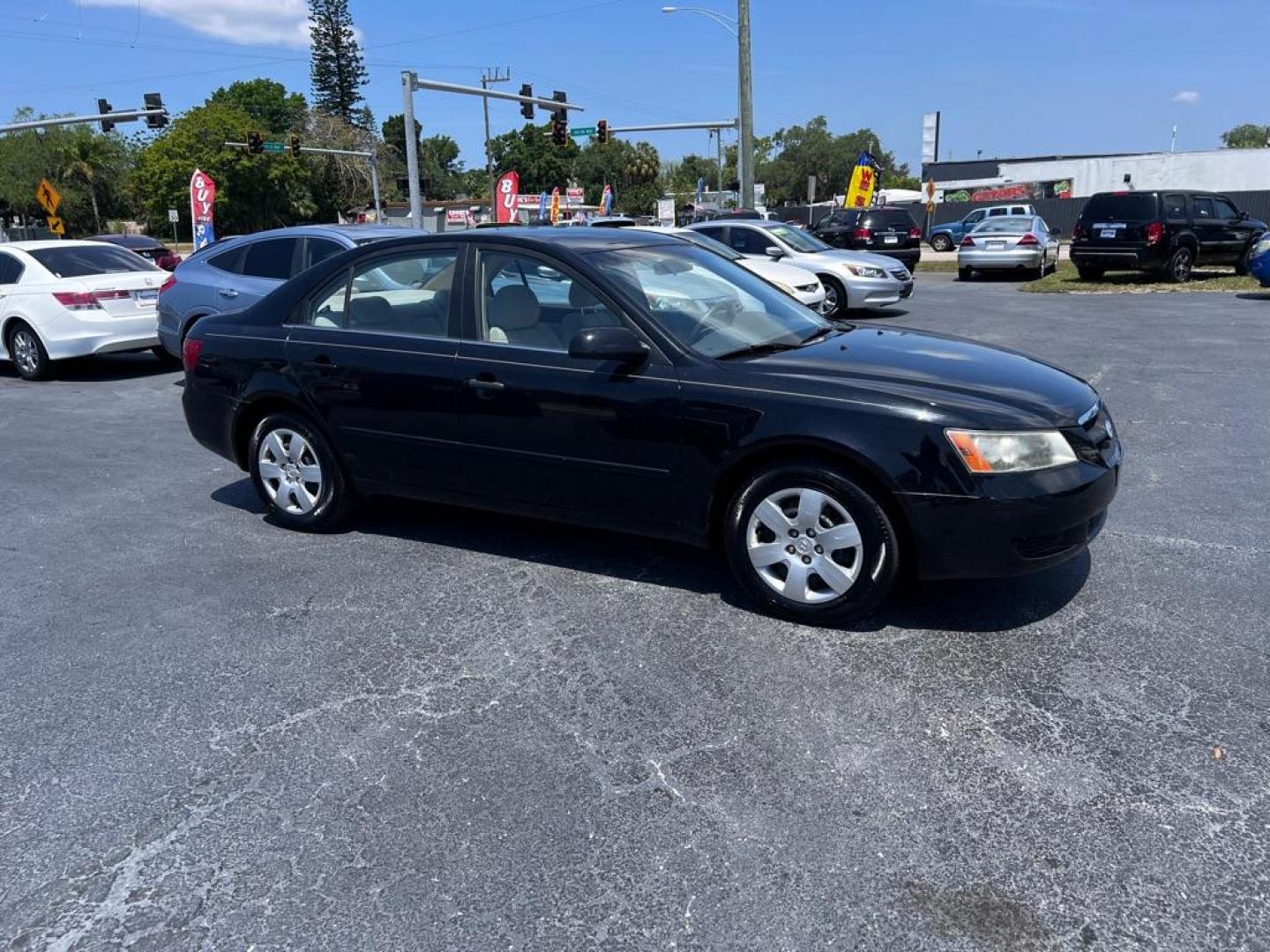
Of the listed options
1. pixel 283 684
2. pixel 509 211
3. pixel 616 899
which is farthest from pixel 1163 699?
pixel 509 211

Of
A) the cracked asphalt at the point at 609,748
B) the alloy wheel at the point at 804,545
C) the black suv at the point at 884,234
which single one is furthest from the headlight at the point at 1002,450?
the black suv at the point at 884,234

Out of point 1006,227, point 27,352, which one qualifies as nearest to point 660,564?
point 27,352

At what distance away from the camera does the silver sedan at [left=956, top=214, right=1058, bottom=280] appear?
69.8ft

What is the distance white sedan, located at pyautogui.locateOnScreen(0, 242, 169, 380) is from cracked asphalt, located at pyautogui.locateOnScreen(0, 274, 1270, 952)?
6431mm

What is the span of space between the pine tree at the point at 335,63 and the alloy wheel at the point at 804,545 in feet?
265

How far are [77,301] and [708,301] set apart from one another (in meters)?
8.85

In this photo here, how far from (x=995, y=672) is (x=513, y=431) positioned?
236cm

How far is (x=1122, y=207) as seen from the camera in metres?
18.6

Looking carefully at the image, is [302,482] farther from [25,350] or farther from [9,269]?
[9,269]

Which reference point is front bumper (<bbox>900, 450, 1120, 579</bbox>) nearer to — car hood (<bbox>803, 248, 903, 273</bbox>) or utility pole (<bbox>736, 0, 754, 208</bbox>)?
car hood (<bbox>803, 248, 903, 273</bbox>)

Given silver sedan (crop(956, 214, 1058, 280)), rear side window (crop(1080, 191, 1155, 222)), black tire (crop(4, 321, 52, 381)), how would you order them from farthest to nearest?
silver sedan (crop(956, 214, 1058, 280)) → rear side window (crop(1080, 191, 1155, 222)) → black tire (crop(4, 321, 52, 381))

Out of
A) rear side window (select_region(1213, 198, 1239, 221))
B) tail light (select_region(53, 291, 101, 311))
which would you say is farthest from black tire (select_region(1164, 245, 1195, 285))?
tail light (select_region(53, 291, 101, 311))

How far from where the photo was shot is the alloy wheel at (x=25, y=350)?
11250 mm

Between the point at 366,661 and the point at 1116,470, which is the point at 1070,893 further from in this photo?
the point at 366,661
